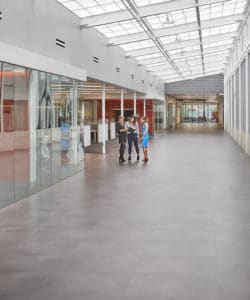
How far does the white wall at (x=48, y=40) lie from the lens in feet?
36.7

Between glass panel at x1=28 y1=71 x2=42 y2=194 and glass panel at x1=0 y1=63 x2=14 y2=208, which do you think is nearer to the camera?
glass panel at x1=0 y1=63 x2=14 y2=208

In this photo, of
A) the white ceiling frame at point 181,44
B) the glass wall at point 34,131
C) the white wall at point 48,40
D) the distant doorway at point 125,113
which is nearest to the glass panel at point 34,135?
the glass wall at point 34,131

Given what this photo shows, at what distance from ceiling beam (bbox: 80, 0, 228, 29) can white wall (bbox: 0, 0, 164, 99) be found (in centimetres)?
52

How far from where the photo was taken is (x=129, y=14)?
18312mm

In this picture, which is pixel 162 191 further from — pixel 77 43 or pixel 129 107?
pixel 129 107

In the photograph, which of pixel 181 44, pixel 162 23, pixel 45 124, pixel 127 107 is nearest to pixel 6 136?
pixel 45 124

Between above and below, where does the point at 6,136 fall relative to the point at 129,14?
below

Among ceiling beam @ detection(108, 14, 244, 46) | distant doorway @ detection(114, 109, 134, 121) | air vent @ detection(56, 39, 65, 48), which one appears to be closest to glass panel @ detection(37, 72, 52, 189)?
air vent @ detection(56, 39, 65, 48)

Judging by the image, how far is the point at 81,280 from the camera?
5848mm

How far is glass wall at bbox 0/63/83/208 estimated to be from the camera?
35.5 ft

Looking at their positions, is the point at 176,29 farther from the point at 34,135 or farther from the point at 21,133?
the point at 21,133

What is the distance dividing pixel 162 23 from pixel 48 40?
23.7ft

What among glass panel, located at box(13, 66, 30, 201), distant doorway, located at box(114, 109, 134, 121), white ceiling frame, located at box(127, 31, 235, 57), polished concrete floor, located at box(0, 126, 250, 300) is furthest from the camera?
distant doorway, located at box(114, 109, 134, 121)

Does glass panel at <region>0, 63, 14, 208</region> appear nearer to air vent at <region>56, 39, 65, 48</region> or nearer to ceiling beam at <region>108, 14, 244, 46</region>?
air vent at <region>56, 39, 65, 48</region>
